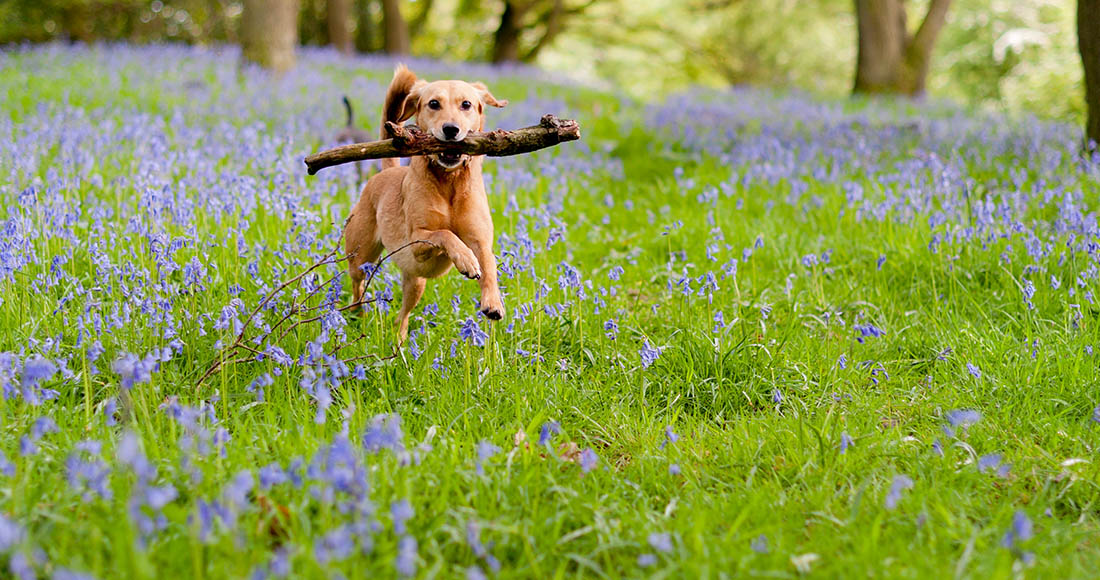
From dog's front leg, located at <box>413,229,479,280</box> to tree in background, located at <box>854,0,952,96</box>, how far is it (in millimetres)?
15239

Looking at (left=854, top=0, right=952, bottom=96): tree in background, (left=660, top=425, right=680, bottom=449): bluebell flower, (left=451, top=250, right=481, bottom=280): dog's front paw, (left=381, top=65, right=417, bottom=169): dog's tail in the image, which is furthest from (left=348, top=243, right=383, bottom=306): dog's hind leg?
(left=854, top=0, right=952, bottom=96): tree in background

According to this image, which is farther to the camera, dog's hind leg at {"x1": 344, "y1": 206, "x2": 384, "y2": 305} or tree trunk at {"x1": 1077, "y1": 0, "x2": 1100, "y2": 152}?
tree trunk at {"x1": 1077, "y1": 0, "x2": 1100, "y2": 152}

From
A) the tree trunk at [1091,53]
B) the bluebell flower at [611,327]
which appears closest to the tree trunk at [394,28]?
the tree trunk at [1091,53]

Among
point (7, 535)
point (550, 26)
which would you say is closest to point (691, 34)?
point (550, 26)

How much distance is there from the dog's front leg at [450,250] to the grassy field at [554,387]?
0.24m

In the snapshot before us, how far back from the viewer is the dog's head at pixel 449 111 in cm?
349

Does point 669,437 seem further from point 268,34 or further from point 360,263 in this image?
point 268,34

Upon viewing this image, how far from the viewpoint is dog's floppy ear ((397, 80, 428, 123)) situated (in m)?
3.93

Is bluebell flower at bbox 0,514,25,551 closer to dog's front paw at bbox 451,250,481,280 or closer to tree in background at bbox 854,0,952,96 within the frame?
dog's front paw at bbox 451,250,481,280

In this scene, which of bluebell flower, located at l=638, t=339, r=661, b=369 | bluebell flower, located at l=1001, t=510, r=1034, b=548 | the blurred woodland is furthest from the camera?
the blurred woodland

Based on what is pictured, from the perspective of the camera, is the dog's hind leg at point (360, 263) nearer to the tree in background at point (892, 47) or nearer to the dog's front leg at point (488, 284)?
the dog's front leg at point (488, 284)

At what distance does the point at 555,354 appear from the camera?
4.17 meters

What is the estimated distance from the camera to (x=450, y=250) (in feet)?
11.5

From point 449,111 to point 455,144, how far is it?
Answer: 21cm
